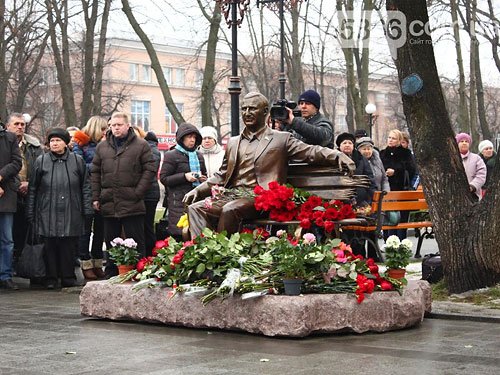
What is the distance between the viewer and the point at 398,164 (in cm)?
1811

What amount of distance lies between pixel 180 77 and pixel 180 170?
74802mm

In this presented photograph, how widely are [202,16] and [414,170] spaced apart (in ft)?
54.0

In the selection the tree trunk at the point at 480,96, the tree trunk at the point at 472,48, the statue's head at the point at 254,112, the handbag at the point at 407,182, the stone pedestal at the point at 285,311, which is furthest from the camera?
the tree trunk at the point at 480,96

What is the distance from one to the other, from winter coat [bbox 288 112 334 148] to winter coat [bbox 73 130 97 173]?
4.03 metres

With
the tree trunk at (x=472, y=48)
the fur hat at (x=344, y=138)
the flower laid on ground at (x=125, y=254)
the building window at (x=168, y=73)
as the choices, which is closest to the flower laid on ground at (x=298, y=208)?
the flower laid on ground at (x=125, y=254)

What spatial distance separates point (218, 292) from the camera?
9.44 metres

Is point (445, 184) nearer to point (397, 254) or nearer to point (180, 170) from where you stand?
point (397, 254)

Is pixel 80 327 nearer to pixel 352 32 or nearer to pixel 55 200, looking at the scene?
pixel 55 200

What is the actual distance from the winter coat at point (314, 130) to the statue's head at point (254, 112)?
0.46 meters

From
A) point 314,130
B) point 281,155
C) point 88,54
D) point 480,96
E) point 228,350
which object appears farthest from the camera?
point 480,96

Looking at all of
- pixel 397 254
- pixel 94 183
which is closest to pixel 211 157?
pixel 94 183

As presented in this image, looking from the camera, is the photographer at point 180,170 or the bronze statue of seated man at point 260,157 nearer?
the bronze statue of seated man at point 260,157

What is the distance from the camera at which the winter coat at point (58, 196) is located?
13734 mm

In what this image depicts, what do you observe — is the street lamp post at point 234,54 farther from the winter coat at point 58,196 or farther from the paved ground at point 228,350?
the paved ground at point 228,350
